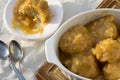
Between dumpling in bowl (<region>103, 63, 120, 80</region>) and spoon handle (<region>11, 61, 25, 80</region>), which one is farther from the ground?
dumpling in bowl (<region>103, 63, 120, 80</region>)

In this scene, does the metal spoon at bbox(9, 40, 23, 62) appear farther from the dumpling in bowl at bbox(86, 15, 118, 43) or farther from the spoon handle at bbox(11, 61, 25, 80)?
the dumpling in bowl at bbox(86, 15, 118, 43)

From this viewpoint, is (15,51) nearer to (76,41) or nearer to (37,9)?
(37,9)

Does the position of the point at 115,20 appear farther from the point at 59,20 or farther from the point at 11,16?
the point at 11,16

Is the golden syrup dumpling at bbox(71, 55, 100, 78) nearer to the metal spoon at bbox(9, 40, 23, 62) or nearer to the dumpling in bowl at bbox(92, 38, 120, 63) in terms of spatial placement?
the dumpling in bowl at bbox(92, 38, 120, 63)

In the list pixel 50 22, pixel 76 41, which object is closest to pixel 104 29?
pixel 76 41

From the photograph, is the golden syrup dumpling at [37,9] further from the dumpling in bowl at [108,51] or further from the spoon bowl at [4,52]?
the dumpling in bowl at [108,51]

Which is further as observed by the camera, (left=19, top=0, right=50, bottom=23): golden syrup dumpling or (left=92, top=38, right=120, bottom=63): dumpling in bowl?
(left=19, top=0, right=50, bottom=23): golden syrup dumpling

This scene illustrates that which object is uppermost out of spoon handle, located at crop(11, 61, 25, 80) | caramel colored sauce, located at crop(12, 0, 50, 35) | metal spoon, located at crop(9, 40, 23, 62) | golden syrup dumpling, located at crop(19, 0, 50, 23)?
golden syrup dumpling, located at crop(19, 0, 50, 23)

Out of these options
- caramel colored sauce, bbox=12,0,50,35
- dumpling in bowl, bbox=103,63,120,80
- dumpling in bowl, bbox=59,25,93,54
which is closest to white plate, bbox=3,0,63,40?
caramel colored sauce, bbox=12,0,50,35
